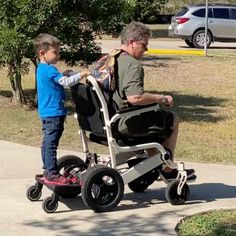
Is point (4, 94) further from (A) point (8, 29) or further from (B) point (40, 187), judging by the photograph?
(B) point (40, 187)

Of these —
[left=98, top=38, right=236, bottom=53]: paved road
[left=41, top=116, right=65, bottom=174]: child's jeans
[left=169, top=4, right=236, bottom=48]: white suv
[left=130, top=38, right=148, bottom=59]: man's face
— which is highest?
[left=130, top=38, right=148, bottom=59]: man's face

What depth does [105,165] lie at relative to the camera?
573cm

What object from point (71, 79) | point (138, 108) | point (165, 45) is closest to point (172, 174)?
point (138, 108)

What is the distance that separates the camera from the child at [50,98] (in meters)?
5.61

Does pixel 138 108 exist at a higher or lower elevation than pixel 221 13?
higher

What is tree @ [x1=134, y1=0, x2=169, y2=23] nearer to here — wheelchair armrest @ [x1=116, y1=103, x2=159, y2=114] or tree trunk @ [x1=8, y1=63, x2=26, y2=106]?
tree trunk @ [x1=8, y1=63, x2=26, y2=106]

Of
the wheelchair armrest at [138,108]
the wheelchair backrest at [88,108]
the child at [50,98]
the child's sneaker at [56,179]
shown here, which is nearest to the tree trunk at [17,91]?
the wheelchair backrest at [88,108]

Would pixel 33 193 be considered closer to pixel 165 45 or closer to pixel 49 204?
pixel 49 204

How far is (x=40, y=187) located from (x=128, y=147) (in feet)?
2.89

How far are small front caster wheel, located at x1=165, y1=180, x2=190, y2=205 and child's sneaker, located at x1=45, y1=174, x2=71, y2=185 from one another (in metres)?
0.90

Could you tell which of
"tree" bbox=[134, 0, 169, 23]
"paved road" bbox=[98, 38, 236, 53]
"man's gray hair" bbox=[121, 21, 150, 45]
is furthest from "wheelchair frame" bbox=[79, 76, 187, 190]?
"tree" bbox=[134, 0, 169, 23]

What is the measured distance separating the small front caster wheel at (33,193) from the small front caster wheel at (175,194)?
3.76 ft

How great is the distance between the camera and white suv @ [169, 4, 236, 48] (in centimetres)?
2502

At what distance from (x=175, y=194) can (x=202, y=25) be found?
64.8 feet
